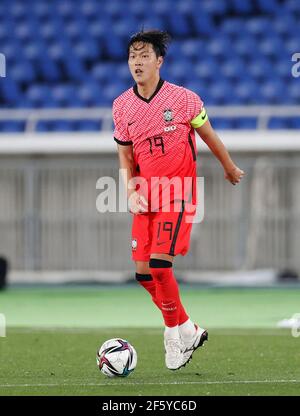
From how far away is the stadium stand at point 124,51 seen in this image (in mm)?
20672

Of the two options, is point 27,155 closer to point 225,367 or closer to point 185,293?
point 185,293

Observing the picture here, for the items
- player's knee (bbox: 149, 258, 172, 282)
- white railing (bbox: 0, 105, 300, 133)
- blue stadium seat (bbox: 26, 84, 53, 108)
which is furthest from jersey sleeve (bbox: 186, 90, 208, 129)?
blue stadium seat (bbox: 26, 84, 53, 108)

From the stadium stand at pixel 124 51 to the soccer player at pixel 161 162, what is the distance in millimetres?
11932

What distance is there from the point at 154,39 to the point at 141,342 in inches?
121

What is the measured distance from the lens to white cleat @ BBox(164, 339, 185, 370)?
7.84 m

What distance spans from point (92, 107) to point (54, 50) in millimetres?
1791

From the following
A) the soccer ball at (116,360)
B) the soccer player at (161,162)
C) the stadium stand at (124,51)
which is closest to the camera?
the soccer ball at (116,360)

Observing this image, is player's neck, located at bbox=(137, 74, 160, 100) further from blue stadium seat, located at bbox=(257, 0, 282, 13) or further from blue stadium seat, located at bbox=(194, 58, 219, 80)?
blue stadium seat, located at bbox=(257, 0, 282, 13)

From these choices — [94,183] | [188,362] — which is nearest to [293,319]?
[188,362]

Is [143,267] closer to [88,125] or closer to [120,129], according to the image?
[120,129]

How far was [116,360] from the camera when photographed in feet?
25.1

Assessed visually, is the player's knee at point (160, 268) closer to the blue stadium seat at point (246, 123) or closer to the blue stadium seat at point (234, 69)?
the blue stadium seat at point (246, 123)

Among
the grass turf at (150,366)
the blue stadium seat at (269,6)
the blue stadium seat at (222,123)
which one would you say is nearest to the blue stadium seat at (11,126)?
the blue stadium seat at (222,123)

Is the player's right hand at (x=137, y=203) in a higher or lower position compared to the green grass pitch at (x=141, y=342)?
higher
